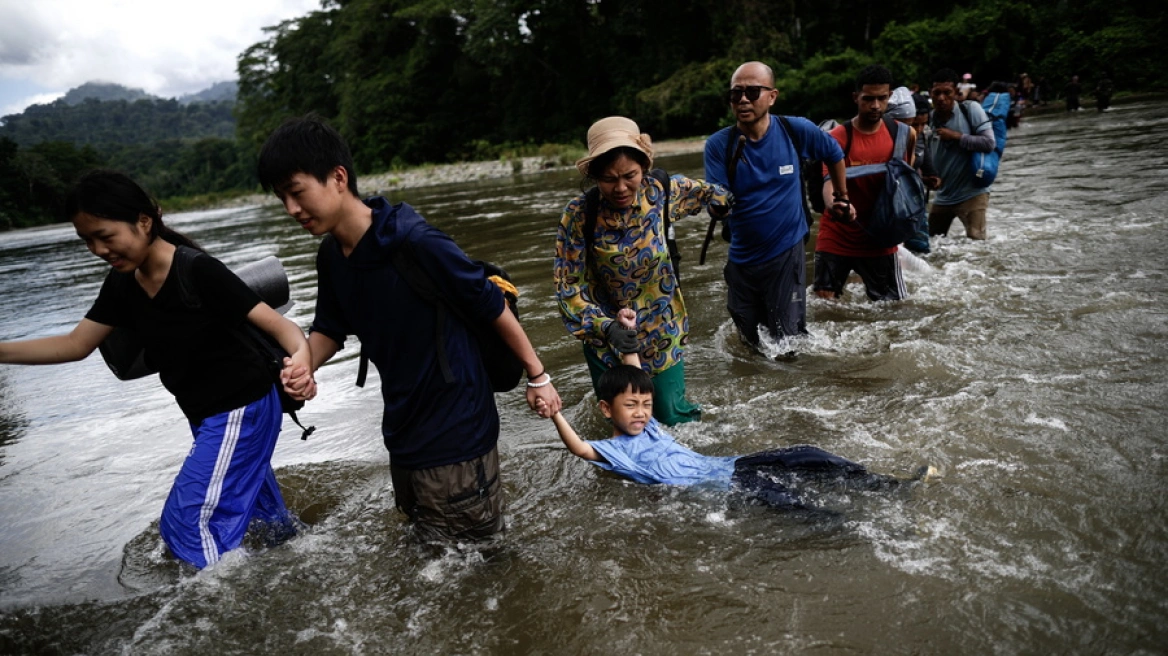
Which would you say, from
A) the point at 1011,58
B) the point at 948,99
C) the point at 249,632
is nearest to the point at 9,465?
the point at 249,632

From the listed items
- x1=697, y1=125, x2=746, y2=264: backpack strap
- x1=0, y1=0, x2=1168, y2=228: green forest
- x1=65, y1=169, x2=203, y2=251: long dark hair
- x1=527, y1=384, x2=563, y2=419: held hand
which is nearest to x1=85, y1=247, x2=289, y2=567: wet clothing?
x1=65, y1=169, x2=203, y2=251: long dark hair

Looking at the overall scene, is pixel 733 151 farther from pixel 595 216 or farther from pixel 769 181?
pixel 595 216

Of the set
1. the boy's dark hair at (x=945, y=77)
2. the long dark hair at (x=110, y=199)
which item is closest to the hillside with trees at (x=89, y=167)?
the long dark hair at (x=110, y=199)

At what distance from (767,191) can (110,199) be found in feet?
11.4

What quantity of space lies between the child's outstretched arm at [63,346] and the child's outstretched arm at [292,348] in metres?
0.66

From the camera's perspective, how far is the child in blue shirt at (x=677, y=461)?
315 cm

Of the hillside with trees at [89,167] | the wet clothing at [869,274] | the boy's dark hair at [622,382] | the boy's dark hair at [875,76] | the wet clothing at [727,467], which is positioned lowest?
the wet clothing at [727,467]

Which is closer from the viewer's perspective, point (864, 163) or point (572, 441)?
point (572, 441)

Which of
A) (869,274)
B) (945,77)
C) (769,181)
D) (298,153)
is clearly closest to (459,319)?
(298,153)

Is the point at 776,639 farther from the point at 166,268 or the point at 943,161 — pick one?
the point at 943,161

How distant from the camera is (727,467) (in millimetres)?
3328

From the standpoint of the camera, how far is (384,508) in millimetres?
3920

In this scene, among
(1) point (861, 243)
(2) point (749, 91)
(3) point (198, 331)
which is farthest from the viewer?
(1) point (861, 243)

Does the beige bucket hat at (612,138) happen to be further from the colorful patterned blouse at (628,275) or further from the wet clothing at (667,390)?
the wet clothing at (667,390)
